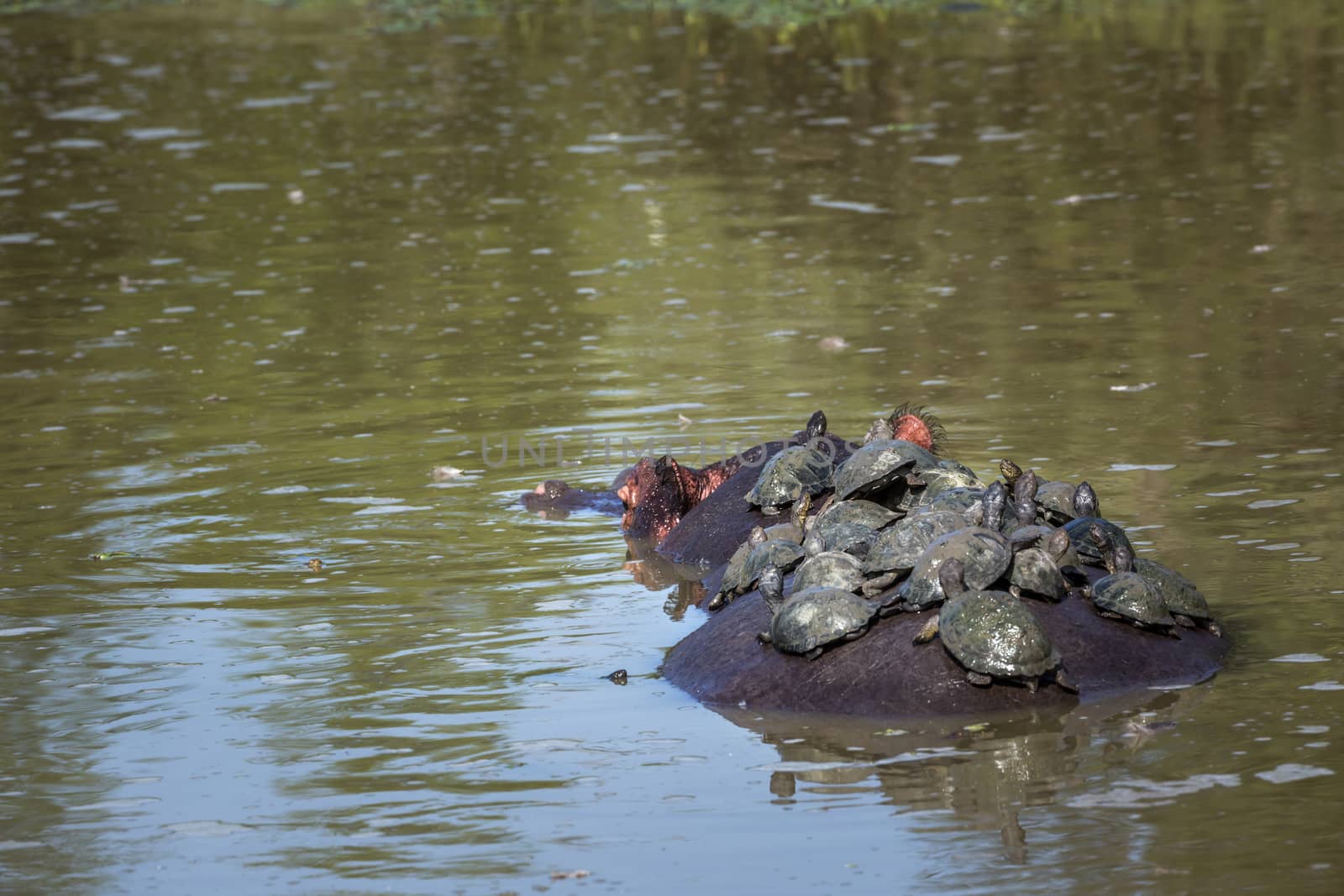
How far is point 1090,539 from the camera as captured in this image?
7.98 m

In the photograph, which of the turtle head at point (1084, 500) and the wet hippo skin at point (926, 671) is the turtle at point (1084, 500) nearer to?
the turtle head at point (1084, 500)

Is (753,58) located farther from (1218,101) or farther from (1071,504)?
(1071,504)

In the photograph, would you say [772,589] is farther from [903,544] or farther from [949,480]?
[949,480]

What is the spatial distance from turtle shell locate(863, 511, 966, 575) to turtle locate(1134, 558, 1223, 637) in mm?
802

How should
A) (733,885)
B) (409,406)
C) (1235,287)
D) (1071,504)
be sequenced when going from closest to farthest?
1. (733,885)
2. (1071,504)
3. (409,406)
4. (1235,287)

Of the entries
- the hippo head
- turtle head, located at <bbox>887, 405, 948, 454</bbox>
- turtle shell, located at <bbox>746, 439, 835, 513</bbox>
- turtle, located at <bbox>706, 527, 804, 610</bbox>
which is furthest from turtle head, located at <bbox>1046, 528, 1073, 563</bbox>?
the hippo head

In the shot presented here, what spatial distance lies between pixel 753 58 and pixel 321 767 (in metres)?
23.6

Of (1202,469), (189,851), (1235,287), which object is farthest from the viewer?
(1235,287)

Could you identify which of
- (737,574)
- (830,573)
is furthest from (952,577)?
(737,574)

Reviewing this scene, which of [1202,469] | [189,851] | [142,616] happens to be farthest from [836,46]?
[189,851]

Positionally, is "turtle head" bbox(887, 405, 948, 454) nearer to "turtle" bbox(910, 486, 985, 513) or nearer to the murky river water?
the murky river water

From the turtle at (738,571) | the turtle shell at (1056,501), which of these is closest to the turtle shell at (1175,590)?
the turtle shell at (1056,501)

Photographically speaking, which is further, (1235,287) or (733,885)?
(1235,287)

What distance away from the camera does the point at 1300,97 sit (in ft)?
73.6
